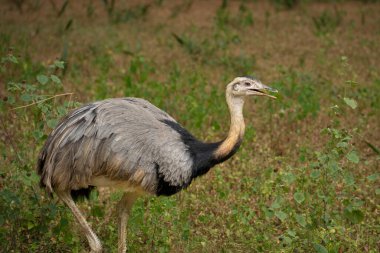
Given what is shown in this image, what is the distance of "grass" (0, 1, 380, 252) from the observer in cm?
514

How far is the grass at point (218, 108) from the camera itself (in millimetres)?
5141

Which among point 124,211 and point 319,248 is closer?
point 319,248

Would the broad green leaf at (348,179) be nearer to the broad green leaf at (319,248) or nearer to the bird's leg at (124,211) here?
the broad green leaf at (319,248)

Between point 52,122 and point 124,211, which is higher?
point 52,122

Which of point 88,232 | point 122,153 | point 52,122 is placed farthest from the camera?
point 52,122

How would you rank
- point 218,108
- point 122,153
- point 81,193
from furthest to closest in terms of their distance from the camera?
point 218,108 → point 81,193 → point 122,153

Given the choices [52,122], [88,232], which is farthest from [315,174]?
[52,122]

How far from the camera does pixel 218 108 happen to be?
784 cm

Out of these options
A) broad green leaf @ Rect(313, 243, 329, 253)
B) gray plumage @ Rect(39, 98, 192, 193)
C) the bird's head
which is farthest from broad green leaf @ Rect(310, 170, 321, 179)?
gray plumage @ Rect(39, 98, 192, 193)

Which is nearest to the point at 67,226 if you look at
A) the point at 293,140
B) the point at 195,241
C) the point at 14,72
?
the point at 195,241

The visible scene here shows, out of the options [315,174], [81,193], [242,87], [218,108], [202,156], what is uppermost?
[242,87]

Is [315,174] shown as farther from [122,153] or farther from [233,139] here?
[122,153]

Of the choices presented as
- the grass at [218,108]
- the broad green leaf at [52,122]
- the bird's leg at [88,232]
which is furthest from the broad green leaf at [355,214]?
the broad green leaf at [52,122]

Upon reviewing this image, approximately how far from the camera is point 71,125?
4.93 m
